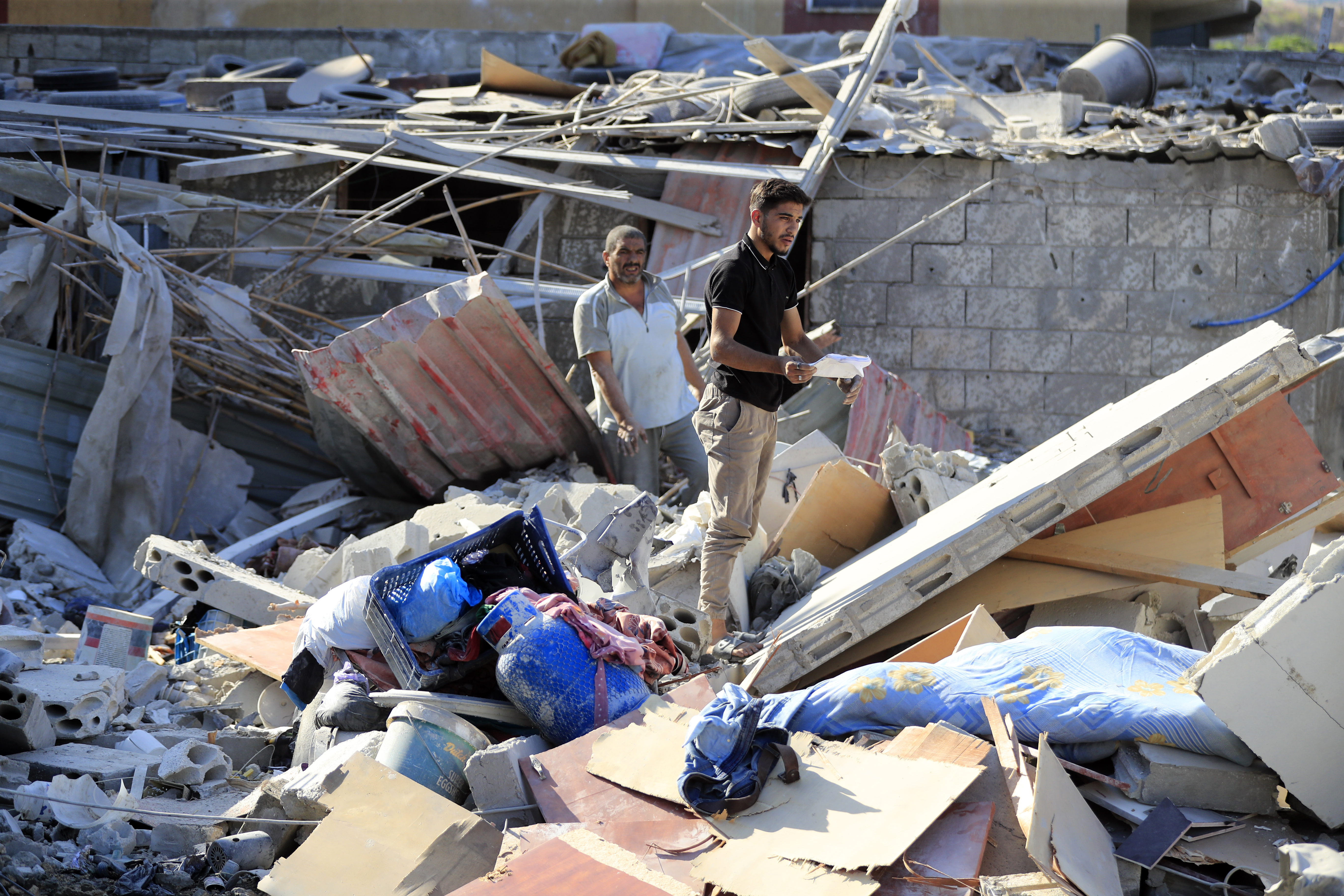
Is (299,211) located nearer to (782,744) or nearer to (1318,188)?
(782,744)

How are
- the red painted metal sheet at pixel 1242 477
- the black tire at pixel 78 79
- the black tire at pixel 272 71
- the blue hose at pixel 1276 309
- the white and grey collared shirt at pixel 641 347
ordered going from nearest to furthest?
the red painted metal sheet at pixel 1242 477, the white and grey collared shirt at pixel 641 347, the blue hose at pixel 1276 309, the black tire at pixel 78 79, the black tire at pixel 272 71

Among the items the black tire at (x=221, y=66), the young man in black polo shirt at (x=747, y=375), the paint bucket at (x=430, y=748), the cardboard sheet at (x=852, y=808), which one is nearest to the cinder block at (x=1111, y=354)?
the young man in black polo shirt at (x=747, y=375)

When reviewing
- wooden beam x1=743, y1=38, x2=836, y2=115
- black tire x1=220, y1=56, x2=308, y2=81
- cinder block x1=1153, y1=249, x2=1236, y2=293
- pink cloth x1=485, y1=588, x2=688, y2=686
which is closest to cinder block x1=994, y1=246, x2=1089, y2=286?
cinder block x1=1153, y1=249, x2=1236, y2=293

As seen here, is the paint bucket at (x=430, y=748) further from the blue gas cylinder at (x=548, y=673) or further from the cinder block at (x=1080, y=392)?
the cinder block at (x=1080, y=392)

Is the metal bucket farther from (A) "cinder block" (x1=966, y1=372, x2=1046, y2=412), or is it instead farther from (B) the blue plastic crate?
(B) the blue plastic crate

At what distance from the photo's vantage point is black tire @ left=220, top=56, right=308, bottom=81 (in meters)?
9.84

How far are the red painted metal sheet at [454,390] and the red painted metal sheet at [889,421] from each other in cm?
148

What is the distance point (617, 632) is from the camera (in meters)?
3.90

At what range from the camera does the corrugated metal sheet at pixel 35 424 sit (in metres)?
6.62

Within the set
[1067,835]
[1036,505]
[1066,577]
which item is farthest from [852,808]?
[1066,577]

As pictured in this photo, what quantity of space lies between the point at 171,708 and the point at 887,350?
557 cm

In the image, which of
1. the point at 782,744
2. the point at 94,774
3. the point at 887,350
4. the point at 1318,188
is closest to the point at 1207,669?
the point at 782,744

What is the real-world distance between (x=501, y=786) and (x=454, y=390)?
3.20m

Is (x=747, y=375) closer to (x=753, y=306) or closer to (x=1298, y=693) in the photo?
(x=753, y=306)
